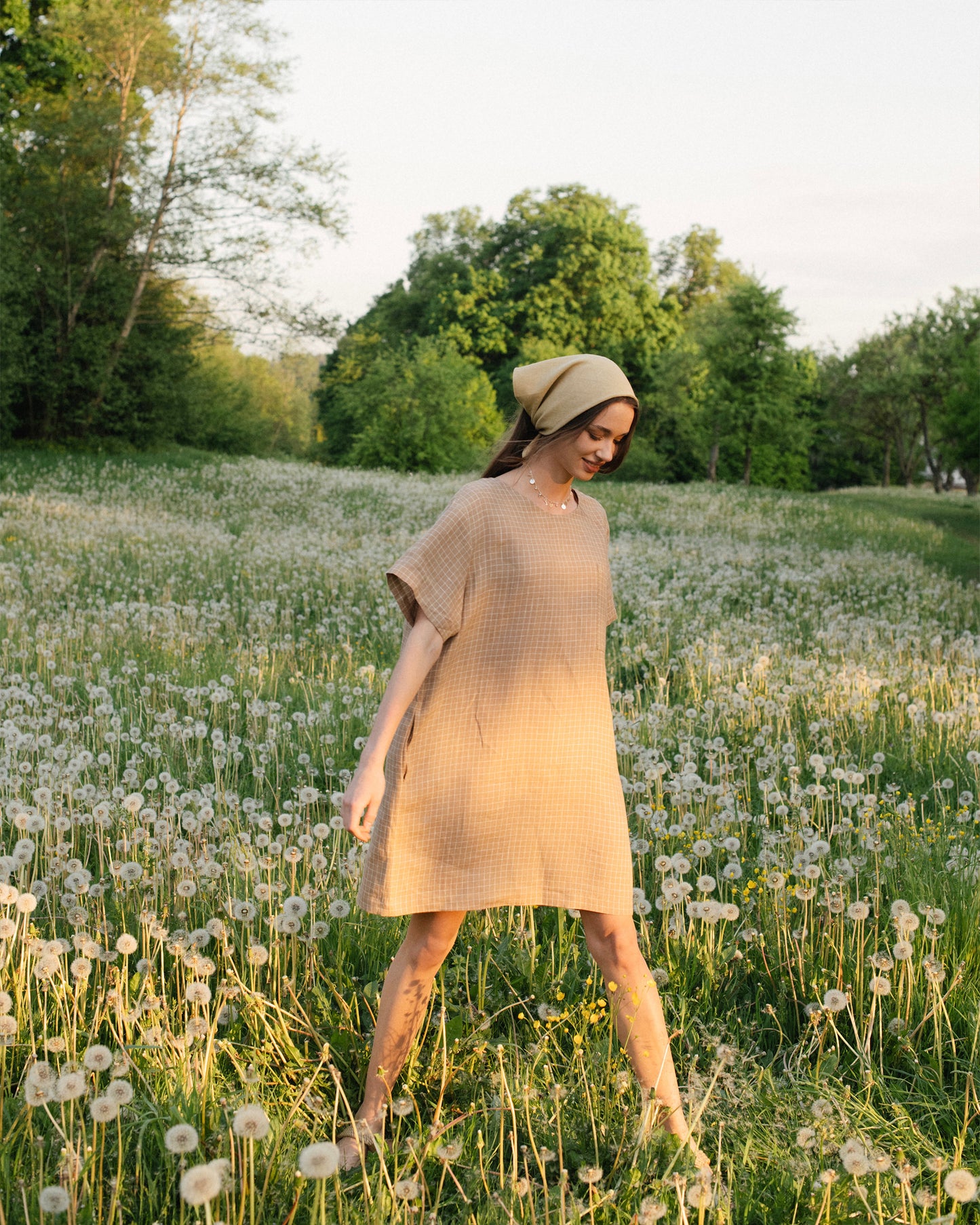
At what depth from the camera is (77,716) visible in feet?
20.6

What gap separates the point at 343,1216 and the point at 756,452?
6662cm

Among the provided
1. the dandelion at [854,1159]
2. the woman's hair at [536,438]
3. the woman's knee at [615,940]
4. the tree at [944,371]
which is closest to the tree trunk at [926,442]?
the tree at [944,371]

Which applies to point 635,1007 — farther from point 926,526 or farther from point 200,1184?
point 926,526

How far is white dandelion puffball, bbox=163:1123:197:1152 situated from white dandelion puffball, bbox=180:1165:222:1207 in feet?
0.83

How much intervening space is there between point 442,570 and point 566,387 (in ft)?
2.04

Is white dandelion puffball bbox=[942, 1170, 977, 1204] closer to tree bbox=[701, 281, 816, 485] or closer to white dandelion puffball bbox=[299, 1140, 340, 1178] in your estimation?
white dandelion puffball bbox=[299, 1140, 340, 1178]

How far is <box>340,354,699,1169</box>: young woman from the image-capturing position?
9.10 ft

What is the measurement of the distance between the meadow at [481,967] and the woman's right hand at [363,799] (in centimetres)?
63

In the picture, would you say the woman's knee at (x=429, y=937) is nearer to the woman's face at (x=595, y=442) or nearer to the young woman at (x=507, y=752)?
the young woman at (x=507, y=752)

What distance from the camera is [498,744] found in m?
2.82

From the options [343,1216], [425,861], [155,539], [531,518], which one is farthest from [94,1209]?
[155,539]

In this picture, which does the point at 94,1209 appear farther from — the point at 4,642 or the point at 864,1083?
the point at 4,642

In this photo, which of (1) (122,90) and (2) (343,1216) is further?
(1) (122,90)

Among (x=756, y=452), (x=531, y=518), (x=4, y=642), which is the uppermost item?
(x=756, y=452)
